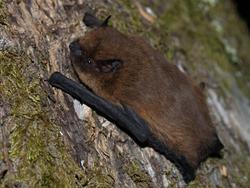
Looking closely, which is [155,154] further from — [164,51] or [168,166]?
[164,51]

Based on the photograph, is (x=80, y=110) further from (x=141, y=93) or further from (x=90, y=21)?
(x=90, y=21)

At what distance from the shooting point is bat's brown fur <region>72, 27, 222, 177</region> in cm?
527

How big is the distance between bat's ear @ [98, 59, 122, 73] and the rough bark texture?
276 millimetres

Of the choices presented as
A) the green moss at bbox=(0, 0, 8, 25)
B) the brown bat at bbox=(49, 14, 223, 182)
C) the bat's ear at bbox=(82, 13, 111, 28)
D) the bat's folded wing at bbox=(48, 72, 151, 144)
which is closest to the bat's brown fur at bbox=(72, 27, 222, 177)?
the brown bat at bbox=(49, 14, 223, 182)

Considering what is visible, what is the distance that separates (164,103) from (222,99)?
1.98 m

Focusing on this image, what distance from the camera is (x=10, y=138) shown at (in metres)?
4.02

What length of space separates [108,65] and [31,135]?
1.33 meters

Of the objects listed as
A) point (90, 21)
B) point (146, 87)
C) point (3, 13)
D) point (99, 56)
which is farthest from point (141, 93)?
point (3, 13)

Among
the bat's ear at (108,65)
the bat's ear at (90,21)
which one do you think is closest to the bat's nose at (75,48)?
the bat's ear at (108,65)

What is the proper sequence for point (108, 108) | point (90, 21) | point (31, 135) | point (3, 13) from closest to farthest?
point (31, 135)
point (3, 13)
point (108, 108)
point (90, 21)

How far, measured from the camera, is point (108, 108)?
199 inches

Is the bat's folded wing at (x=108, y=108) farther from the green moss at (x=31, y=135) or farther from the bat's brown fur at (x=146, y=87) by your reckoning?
the green moss at (x=31, y=135)

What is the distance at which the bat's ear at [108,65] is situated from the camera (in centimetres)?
526

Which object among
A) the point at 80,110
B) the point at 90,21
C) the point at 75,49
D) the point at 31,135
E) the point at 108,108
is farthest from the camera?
the point at 90,21
